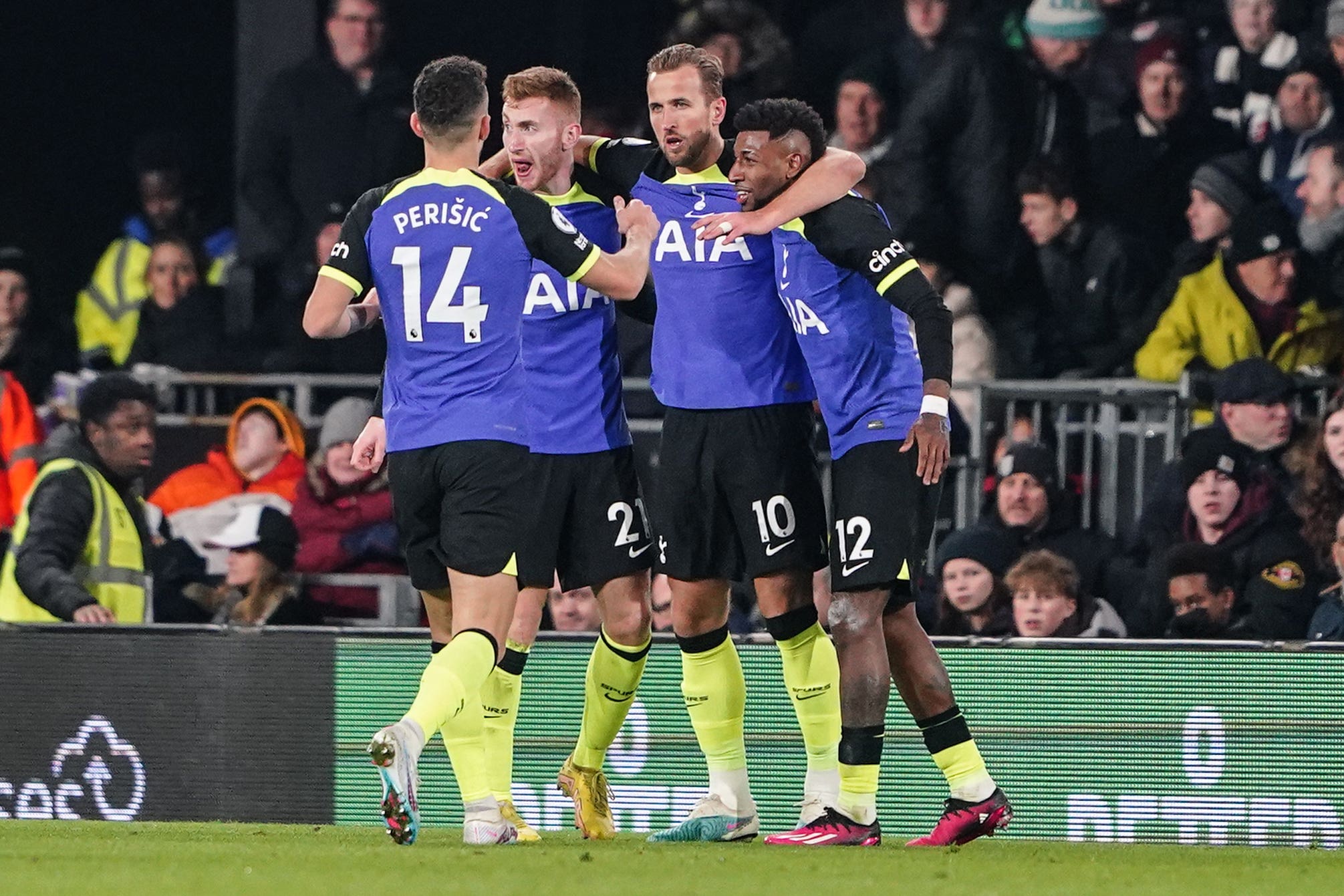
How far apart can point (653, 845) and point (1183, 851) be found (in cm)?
167

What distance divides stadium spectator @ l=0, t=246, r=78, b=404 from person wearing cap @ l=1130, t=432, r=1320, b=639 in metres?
5.90

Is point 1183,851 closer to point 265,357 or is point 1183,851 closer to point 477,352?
point 477,352

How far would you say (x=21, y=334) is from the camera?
12.3 meters

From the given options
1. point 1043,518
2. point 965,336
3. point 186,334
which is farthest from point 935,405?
point 186,334

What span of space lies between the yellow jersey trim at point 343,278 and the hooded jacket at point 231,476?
4.59 metres

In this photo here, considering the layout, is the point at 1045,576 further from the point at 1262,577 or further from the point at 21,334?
the point at 21,334

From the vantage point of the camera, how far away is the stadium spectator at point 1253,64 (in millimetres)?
11359

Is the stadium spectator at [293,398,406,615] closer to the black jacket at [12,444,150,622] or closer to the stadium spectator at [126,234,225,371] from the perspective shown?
the black jacket at [12,444,150,622]

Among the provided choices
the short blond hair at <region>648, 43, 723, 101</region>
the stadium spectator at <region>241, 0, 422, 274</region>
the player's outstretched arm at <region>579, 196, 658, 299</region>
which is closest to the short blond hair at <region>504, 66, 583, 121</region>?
the short blond hair at <region>648, 43, 723, 101</region>

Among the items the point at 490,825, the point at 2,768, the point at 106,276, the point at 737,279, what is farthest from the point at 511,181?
the point at 106,276

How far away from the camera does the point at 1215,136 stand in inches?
447

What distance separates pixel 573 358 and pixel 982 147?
4.42m

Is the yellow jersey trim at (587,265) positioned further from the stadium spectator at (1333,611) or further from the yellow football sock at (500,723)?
the stadium spectator at (1333,611)

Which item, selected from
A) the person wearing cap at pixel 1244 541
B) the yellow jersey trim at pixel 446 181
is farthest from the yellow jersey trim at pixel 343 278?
the person wearing cap at pixel 1244 541
